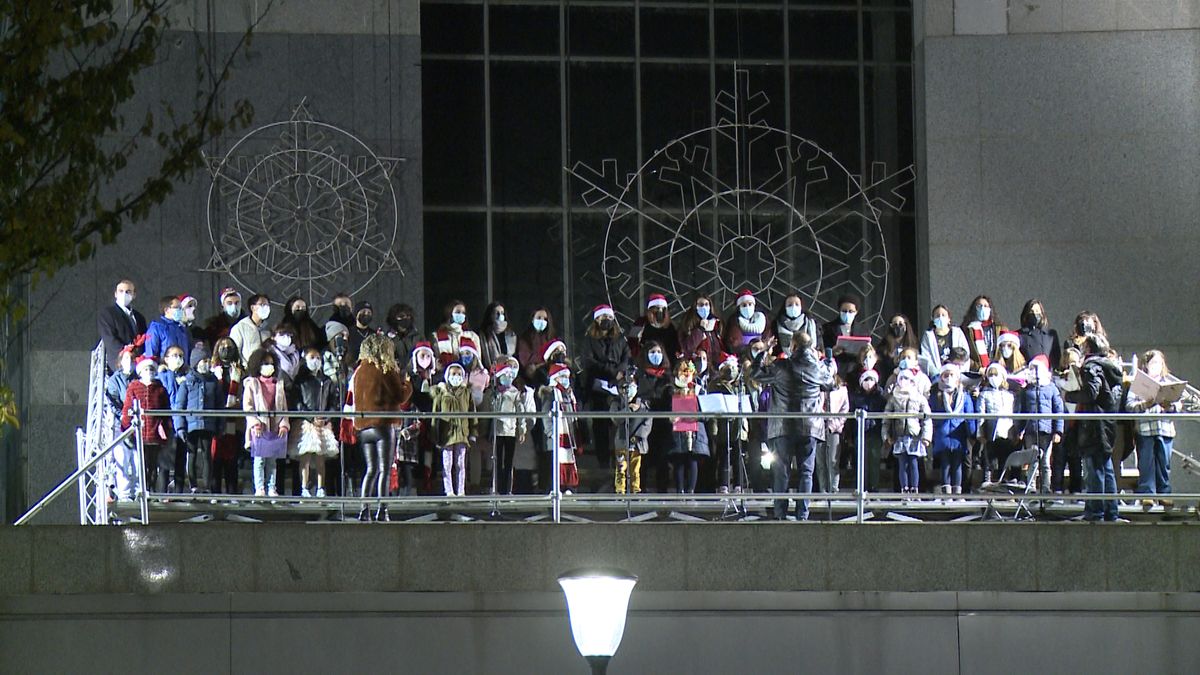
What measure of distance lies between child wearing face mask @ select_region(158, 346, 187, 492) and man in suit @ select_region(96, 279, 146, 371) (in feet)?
3.54

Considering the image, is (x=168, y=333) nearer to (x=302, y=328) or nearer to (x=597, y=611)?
(x=302, y=328)

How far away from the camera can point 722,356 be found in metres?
19.8

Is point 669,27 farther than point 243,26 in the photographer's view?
Yes

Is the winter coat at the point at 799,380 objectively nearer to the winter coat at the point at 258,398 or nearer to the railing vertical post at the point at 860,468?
the railing vertical post at the point at 860,468

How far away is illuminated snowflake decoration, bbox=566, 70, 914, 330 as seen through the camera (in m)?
25.0

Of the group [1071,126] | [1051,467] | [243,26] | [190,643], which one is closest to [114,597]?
[190,643]

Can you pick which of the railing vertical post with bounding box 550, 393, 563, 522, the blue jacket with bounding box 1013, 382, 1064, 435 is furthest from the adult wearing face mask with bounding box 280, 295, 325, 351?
the blue jacket with bounding box 1013, 382, 1064, 435

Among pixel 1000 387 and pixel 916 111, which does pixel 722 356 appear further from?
pixel 916 111

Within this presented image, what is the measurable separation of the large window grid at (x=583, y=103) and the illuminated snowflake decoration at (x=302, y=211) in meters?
1.01

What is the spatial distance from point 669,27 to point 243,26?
18.1 feet

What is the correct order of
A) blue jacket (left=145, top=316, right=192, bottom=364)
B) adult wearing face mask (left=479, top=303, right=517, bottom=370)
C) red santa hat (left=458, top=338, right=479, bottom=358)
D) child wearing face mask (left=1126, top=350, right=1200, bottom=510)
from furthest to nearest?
1. adult wearing face mask (left=479, top=303, right=517, bottom=370)
2. red santa hat (left=458, top=338, right=479, bottom=358)
3. blue jacket (left=145, top=316, right=192, bottom=364)
4. child wearing face mask (left=1126, top=350, right=1200, bottom=510)

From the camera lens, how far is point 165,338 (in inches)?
735

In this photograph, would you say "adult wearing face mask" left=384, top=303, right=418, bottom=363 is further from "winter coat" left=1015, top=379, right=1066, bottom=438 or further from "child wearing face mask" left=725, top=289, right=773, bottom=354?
"winter coat" left=1015, top=379, right=1066, bottom=438

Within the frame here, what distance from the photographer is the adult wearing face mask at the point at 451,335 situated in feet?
61.9
